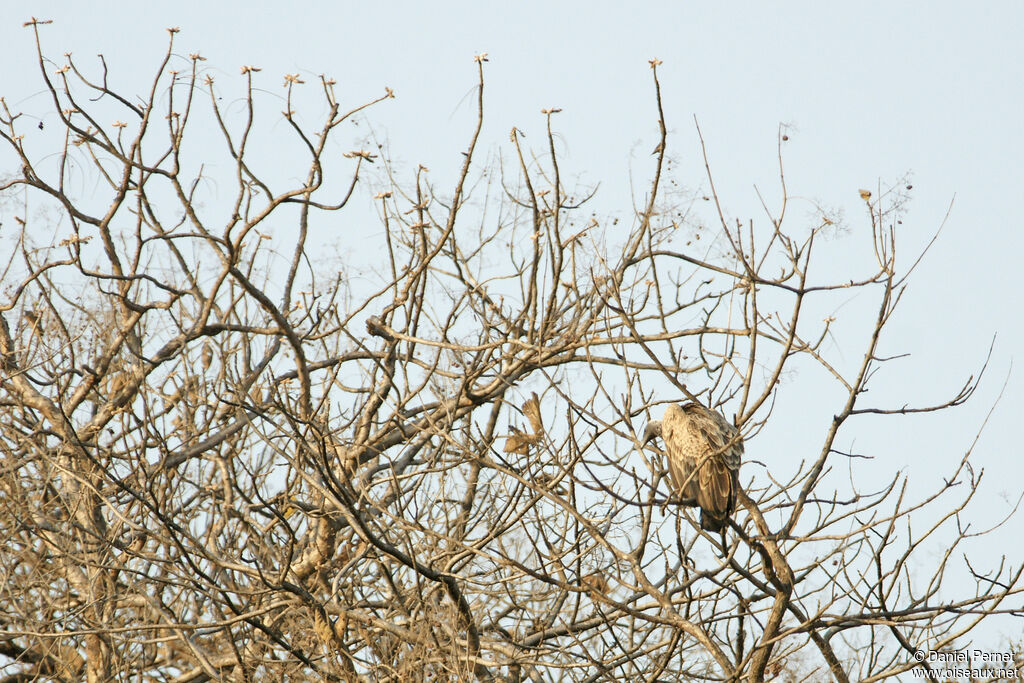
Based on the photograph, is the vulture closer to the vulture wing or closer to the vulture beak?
the vulture wing

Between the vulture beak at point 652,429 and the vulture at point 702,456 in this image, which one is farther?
the vulture beak at point 652,429

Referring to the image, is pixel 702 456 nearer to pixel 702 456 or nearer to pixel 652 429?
pixel 702 456

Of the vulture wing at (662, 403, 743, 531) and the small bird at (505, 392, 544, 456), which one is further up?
the small bird at (505, 392, 544, 456)

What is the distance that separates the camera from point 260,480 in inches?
266

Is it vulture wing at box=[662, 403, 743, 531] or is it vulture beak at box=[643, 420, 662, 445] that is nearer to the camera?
vulture wing at box=[662, 403, 743, 531]

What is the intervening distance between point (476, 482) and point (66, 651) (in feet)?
8.12

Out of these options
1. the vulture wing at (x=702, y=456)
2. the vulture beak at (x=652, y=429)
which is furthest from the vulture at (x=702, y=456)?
the vulture beak at (x=652, y=429)

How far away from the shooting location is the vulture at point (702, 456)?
13.9ft

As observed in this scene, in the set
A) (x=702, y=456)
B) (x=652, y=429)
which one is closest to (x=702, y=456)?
(x=702, y=456)

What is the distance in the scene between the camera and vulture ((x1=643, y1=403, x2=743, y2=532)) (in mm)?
4234

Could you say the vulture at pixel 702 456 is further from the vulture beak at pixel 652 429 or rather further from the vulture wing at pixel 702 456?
the vulture beak at pixel 652 429

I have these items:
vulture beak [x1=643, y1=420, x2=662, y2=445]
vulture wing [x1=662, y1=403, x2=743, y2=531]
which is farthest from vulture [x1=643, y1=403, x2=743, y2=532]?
vulture beak [x1=643, y1=420, x2=662, y2=445]

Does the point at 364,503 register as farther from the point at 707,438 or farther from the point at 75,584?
the point at 75,584

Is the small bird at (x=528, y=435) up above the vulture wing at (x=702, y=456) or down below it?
above
